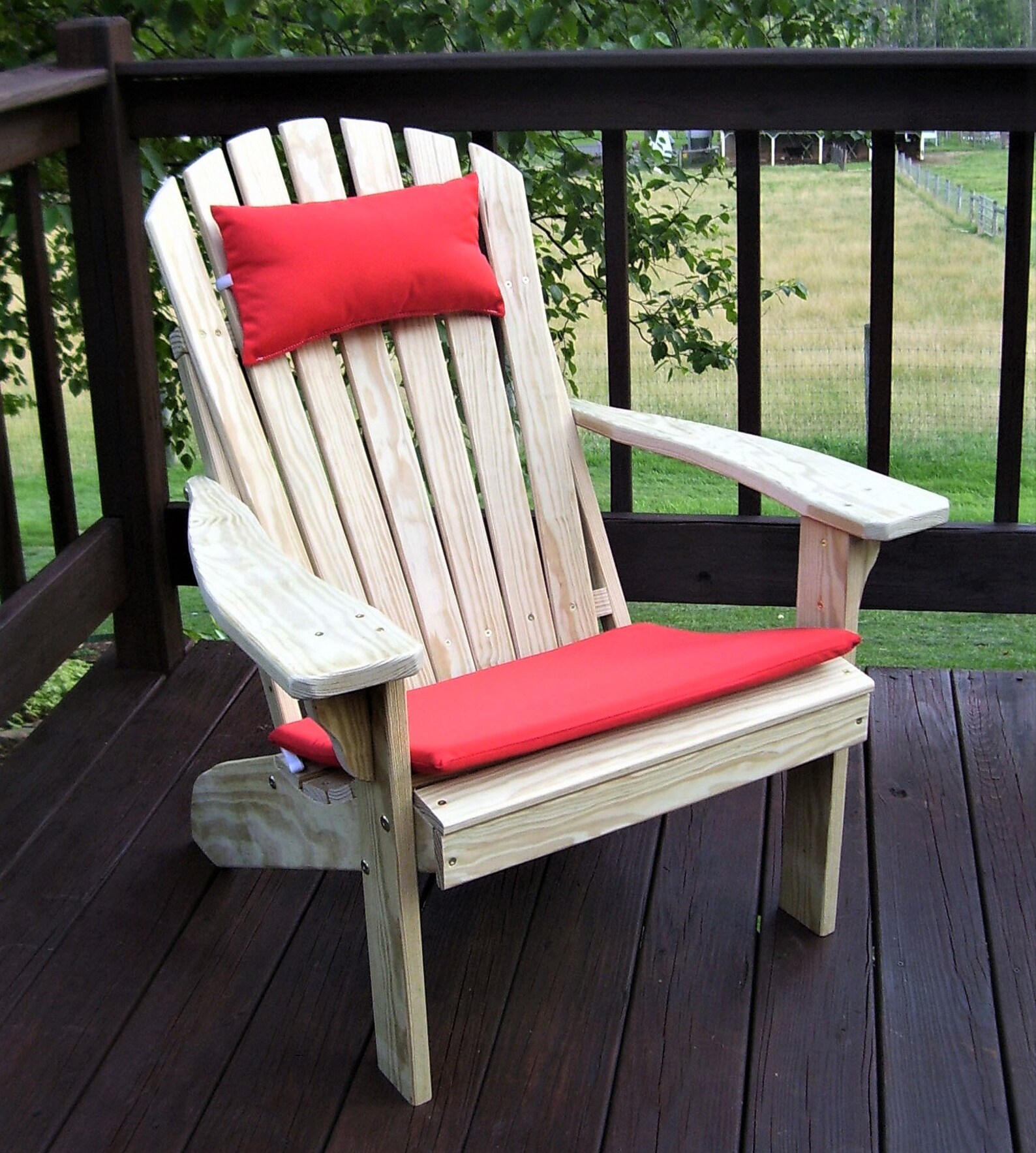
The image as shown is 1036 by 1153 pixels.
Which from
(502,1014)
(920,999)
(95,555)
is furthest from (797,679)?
(95,555)

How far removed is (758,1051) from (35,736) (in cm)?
141

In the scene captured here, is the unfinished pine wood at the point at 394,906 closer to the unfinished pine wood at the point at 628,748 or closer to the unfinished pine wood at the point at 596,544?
the unfinished pine wood at the point at 628,748

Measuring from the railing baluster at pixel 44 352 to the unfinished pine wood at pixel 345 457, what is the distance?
556 millimetres

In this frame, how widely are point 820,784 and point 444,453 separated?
77cm

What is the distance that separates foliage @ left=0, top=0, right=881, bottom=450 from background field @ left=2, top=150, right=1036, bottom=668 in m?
1.30

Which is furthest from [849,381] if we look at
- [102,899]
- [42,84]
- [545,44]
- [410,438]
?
[102,899]

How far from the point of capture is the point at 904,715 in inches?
97.1

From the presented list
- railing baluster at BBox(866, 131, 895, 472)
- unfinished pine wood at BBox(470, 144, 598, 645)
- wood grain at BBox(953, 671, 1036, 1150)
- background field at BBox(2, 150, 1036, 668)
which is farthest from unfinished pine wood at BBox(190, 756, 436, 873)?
background field at BBox(2, 150, 1036, 668)

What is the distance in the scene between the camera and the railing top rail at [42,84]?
2006 mm

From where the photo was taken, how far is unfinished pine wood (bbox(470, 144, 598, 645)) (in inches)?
84.7

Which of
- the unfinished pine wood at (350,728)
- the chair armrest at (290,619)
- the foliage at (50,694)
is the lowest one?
the foliage at (50,694)

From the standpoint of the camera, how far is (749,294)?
246 cm

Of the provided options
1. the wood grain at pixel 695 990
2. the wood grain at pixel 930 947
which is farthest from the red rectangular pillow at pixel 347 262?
the wood grain at pixel 930 947

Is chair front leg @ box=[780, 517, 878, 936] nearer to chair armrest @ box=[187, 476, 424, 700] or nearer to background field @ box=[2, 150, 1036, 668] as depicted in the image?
chair armrest @ box=[187, 476, 424, 700]
